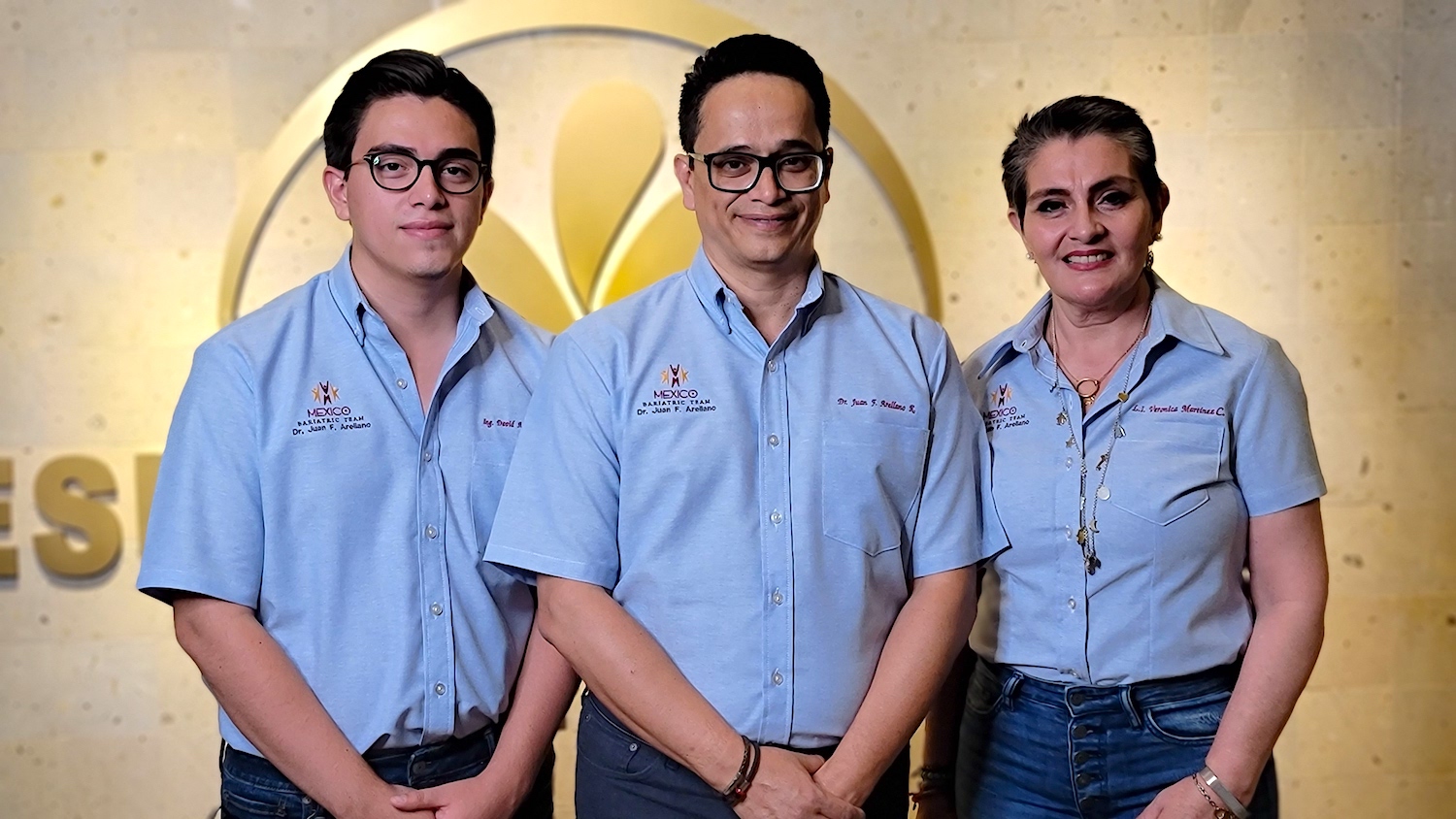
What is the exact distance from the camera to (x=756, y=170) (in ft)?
5.65

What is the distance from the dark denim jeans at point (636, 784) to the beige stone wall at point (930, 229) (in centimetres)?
162

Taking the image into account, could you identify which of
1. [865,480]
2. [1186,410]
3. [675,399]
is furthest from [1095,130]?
[675,399]

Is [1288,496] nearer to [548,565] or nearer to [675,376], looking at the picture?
[675,376]

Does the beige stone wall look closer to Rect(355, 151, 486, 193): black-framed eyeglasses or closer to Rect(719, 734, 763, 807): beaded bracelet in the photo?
Rect(355, 151, 486, 193): black-framed eyeglasses

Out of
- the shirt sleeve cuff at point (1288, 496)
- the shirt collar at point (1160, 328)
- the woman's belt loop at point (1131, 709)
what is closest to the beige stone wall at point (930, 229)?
the shirt collar at point (1160, 328)

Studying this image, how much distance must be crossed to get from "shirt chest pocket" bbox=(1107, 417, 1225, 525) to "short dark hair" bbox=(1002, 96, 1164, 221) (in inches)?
13.2

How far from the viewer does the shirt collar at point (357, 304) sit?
5.99 feet

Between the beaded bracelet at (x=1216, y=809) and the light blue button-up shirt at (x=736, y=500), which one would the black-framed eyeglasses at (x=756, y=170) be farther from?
the beaded bracelet at (x=1216, y=809)

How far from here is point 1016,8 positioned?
3.17 m

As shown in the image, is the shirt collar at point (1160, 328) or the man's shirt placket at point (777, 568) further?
the shirt collar at point (1160, 328)

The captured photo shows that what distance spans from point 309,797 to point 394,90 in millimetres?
1001

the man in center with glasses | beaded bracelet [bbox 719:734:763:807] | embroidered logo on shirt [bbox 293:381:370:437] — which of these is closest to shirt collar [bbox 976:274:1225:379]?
the man in center with glasses

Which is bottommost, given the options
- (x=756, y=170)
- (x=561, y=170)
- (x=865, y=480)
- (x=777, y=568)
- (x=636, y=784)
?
(x=636, y=784)

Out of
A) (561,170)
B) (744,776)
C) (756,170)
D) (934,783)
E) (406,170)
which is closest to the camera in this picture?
(744,776)
